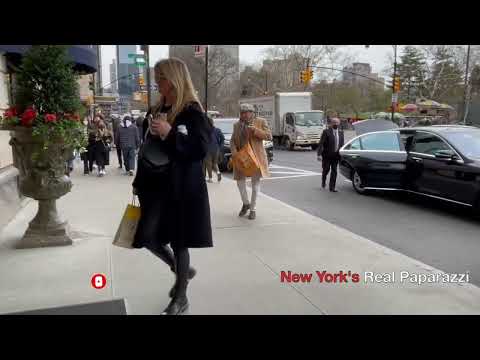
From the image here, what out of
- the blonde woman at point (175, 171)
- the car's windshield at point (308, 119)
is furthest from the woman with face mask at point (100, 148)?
the car's windshield at point (308, 119)

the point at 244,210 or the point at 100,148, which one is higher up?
the point at 100,148

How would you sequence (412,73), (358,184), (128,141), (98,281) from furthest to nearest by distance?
(412,73) < (128,141) < (358,184) < (98,281)

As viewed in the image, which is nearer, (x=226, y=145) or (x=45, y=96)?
(x=45, y=96)

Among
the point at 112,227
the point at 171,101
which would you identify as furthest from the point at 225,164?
the point at 171,101

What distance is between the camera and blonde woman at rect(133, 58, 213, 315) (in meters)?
3.07

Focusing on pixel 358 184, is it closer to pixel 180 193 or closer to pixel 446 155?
pixel 446 155

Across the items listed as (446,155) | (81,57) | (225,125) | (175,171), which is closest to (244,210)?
(446,155)

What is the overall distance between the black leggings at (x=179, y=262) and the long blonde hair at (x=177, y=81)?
3.22 ft

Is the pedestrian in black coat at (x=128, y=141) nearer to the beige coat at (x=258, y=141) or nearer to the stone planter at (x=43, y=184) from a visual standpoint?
the beige coat at (x=258, y=141)

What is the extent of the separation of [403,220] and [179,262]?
4842 millimetres

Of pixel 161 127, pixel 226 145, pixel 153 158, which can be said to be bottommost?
pixel 226 145

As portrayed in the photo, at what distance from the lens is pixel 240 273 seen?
14.2ft

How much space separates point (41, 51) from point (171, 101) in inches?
99.1
